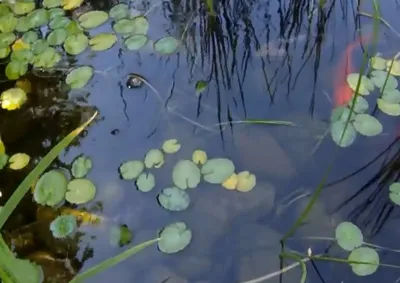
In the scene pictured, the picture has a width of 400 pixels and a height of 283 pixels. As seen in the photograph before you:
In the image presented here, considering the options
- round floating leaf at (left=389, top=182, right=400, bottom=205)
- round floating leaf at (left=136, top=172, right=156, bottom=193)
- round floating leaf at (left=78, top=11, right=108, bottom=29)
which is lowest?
round floating leaf at (left=136, top=172, right=156, bottom=193)

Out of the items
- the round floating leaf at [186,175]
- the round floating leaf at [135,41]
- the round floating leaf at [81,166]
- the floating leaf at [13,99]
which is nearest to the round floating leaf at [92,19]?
the round floating leaf at [135,41]

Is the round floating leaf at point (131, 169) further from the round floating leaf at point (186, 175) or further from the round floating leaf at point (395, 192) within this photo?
the round floating leaf at point (395, 192)

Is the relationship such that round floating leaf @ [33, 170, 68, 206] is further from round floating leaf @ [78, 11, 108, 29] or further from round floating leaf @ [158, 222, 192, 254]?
round floating leaf @ [78, 11, 108, 29]

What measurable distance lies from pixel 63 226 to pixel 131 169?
213mm

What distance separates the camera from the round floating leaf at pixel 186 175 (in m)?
1.34

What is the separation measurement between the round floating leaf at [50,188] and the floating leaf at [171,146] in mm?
262

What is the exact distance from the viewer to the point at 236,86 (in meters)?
1.54

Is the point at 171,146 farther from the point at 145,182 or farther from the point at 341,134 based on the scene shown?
the point at 341,134

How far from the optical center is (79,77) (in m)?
1.61

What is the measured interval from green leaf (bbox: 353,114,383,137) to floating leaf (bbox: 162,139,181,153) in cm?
45

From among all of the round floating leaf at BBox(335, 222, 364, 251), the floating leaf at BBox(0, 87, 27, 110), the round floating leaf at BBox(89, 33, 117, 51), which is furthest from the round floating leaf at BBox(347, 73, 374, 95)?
the floating leaf at BBox(0, 87, 27, 110)

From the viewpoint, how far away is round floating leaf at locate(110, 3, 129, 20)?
5.76 ft

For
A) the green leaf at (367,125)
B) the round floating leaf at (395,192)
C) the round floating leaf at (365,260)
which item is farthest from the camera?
the green leaf at (367,125)

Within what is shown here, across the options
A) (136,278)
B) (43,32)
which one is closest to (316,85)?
(136,278)
